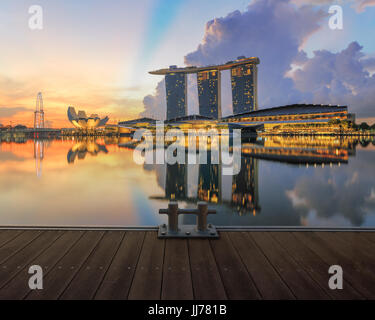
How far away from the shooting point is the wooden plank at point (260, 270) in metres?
2.31

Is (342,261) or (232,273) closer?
(232,273)

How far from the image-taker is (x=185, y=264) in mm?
2857

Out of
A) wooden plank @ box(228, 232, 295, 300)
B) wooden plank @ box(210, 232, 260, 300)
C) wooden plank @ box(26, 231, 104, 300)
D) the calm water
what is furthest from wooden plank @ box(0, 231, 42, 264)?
the calm water

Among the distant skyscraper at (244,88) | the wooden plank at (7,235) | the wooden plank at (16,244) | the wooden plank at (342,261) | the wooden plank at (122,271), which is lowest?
the wooden plank at (342,261)

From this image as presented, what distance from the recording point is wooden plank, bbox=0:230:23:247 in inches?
136

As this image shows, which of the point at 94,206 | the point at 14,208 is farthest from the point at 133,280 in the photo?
the point at 14,208

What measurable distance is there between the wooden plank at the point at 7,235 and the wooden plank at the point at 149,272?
2049 mm

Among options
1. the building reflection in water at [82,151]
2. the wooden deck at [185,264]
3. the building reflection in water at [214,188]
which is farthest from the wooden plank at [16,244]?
the building reflection in water at [82,151]

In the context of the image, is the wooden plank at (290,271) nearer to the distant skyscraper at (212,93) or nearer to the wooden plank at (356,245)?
the wooden plank at (356,245)

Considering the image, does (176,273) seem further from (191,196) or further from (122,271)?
(191,196)

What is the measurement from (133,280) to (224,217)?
4729 millimetres

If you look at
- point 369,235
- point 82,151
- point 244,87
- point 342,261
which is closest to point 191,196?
point 369,235

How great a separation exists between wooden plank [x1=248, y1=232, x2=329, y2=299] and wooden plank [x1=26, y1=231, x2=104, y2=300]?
2357mm

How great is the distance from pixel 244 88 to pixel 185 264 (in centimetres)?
19325
